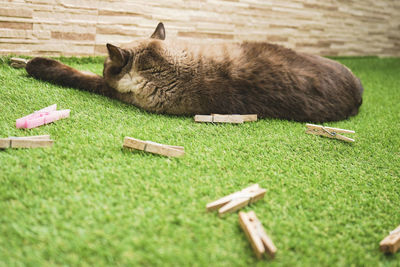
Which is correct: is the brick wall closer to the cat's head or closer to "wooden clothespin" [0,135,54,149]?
the cat's head

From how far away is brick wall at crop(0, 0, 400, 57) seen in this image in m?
2.27

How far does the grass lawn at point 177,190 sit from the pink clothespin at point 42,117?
0.04m

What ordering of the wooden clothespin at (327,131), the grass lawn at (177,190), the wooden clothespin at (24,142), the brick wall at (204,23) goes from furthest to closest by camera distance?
the brick wall at (204,23)
the wooden clothespin at (327,131)
the wooden clothespin at (24,142)
the grass lawn at (177,190)

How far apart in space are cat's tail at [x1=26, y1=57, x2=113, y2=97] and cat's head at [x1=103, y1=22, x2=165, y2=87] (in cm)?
7

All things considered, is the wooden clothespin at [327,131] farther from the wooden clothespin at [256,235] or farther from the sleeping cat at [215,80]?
the wooden clothespin at [256,235]

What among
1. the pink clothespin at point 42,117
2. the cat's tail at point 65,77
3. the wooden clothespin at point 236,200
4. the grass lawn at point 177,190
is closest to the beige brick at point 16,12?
the cat's tail at point 65,77

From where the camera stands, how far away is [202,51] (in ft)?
6.50

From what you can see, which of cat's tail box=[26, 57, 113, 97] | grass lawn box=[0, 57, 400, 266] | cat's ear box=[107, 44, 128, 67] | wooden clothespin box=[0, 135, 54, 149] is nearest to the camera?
grass lawn box=[0, 57, 400, 266]

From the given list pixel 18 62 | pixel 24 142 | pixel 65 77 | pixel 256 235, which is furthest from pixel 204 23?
pixel 256 235

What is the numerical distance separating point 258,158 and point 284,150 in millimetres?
195

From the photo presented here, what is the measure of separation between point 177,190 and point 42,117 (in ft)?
2.64

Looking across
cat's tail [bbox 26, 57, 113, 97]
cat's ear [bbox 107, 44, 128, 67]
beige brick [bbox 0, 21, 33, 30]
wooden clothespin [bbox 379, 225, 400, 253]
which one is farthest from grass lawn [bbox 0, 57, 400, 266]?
beige brick [bbox 0, 21, 33, 30]

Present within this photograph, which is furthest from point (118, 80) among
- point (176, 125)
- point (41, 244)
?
point (41, 244)

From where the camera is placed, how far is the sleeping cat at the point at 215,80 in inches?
71.8
